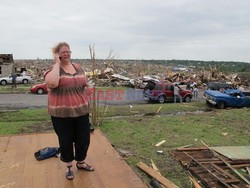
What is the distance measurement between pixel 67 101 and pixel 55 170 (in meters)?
1.31

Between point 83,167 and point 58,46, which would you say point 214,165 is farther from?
point 58,46

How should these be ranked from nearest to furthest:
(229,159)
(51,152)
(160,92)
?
(51,152) → (229,159) → (160,92)

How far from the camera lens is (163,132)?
9508 mm

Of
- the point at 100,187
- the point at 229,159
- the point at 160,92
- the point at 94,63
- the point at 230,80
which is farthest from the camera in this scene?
the point at 230,80

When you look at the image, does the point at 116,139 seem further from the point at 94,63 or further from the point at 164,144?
the point at 94,63

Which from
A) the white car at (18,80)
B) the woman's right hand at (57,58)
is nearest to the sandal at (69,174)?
the woman's right hand at (57,58)

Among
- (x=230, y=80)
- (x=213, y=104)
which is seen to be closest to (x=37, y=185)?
(x=213, y=104)

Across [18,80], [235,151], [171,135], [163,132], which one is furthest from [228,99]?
[18,80]

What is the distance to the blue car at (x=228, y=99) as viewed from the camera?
18.1 m

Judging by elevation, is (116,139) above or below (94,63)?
below

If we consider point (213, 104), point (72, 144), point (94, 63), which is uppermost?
point (94, 63)

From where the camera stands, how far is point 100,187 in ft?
13.5

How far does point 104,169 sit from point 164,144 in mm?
3548

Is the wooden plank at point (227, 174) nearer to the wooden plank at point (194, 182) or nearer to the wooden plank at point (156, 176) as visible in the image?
the wooden plank at point (194, 182)
